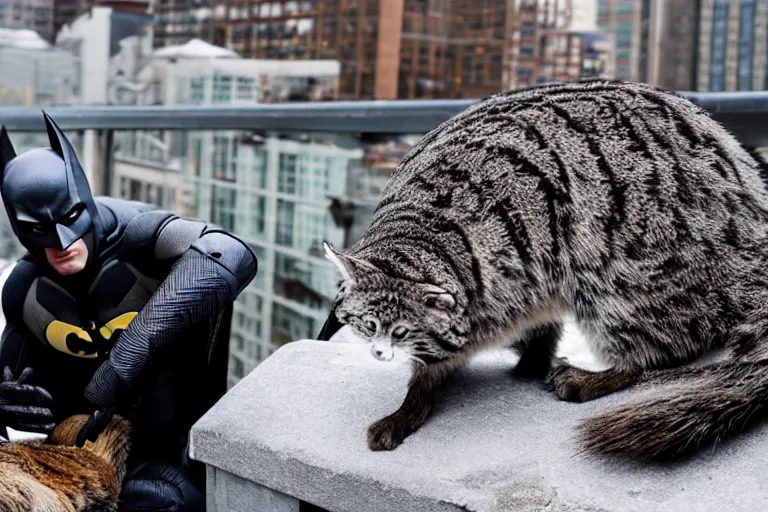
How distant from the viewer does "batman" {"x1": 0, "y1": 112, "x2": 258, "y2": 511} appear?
1686 mm

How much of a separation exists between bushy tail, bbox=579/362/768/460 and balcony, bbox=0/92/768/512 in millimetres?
36

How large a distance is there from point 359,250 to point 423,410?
0.33m

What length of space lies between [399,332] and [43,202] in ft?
2.26

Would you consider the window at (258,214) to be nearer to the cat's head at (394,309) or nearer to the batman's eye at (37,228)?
the batman's eye at (37,228)

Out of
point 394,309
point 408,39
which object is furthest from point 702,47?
point 394,309

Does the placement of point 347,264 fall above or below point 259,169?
below

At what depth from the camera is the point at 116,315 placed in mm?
1807

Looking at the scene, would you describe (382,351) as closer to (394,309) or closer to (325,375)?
(394,309)

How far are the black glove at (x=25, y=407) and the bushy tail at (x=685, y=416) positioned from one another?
3.41 feet

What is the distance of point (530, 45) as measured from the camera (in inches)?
133

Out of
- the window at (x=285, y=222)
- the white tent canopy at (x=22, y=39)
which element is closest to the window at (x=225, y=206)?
the window at (x=285, y=222)

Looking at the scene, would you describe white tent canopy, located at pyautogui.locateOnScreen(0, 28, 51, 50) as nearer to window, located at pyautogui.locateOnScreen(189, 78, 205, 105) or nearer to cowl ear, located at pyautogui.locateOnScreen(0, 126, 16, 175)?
window, located at pyautogui.locateOnScreen(189, 78, 205, 105)

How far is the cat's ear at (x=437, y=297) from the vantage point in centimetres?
156

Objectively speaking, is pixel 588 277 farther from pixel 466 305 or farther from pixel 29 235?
pixel 29 235
